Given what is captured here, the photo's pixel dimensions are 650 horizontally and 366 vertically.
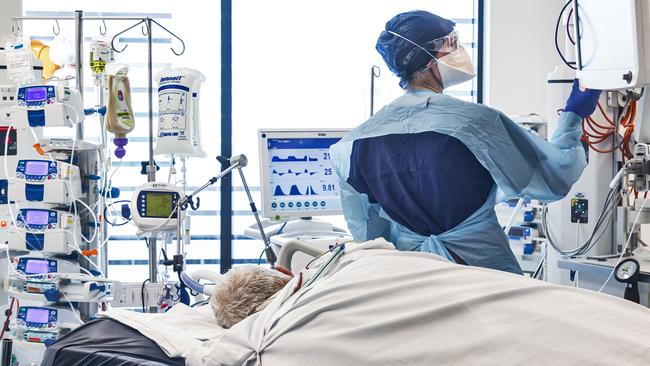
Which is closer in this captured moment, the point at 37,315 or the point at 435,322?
the point at 435,322

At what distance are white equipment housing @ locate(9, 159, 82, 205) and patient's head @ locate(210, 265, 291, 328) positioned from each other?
1900 millimetres

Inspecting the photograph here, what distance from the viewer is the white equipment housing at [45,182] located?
3469mm

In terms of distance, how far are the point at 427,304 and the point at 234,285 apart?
79 centimetres

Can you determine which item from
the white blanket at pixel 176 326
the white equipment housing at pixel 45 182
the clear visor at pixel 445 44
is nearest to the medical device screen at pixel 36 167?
the white equipment housing at pixel 45 182

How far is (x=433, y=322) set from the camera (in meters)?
1.13

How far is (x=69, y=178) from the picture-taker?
349cm

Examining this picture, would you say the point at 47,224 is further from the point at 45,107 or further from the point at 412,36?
the point at 412,36

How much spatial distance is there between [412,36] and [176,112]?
1508mm

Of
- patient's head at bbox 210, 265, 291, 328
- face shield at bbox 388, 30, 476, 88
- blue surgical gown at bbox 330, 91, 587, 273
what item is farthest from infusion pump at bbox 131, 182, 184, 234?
patient's head at bbox 210, 265, 291, 328

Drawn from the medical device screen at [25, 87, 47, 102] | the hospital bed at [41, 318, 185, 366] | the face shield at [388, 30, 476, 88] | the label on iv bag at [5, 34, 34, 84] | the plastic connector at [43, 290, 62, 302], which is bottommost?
the plastic connector at [43, 290, 62, 302]

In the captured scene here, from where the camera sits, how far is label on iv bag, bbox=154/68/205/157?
11.7 ft

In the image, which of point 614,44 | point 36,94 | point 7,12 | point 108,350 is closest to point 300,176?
point 36,94

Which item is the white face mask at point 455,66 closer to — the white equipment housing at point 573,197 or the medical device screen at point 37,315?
the white equipment housing at point 573,197

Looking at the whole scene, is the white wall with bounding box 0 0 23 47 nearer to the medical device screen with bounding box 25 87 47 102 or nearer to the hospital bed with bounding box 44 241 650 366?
the medical device screen with bounding box 25 87 47 102
